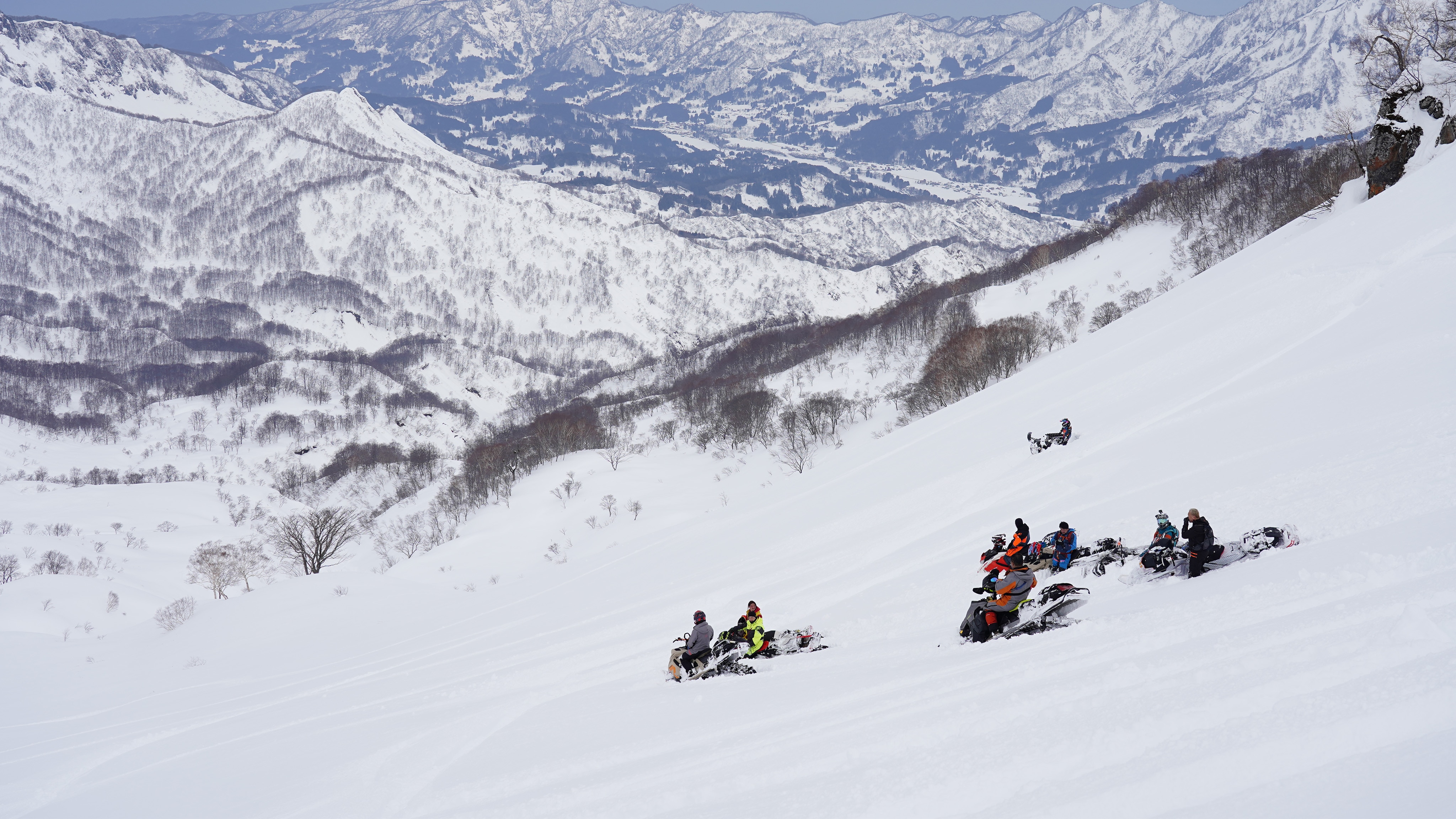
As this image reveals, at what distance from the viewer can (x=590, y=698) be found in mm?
14766

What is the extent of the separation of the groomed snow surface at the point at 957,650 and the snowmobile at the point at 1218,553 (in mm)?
351

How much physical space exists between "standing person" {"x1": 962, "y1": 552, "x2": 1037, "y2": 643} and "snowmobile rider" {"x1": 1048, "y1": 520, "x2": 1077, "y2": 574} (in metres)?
3.17

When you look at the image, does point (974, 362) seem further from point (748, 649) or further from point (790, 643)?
point (748, 649)

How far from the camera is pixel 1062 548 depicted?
15602 millimetres

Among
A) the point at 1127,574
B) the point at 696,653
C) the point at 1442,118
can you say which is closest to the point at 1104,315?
the point at 1442,118

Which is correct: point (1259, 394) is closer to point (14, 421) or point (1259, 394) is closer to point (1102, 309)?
point (1102, 309)

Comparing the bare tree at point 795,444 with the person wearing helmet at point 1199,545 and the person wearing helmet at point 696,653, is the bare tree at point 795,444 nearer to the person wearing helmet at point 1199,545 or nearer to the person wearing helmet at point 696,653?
the person wearing helmet at point 696,653

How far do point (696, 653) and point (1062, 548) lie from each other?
781 cm

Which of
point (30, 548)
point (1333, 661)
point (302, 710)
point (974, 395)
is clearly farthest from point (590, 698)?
point (30, 548)

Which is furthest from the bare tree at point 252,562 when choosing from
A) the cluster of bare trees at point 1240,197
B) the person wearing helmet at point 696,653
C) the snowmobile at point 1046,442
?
the cluster of bare trees at point 1240,197

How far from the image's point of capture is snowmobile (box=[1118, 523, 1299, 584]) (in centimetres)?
1232

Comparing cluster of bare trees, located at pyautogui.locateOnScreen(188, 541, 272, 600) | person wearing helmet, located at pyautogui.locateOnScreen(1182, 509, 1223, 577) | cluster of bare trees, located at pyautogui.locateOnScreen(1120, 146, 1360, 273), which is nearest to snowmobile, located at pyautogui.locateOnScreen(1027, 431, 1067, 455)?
person wearing helmet, located at pyautogui.locateOnScreen(1182, 509, 1223, 577)

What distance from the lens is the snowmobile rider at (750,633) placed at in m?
15.5

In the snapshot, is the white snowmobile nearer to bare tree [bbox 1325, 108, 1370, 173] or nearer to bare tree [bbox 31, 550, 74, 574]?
bare tree [bbox 1325, 108, 1370, 173]
